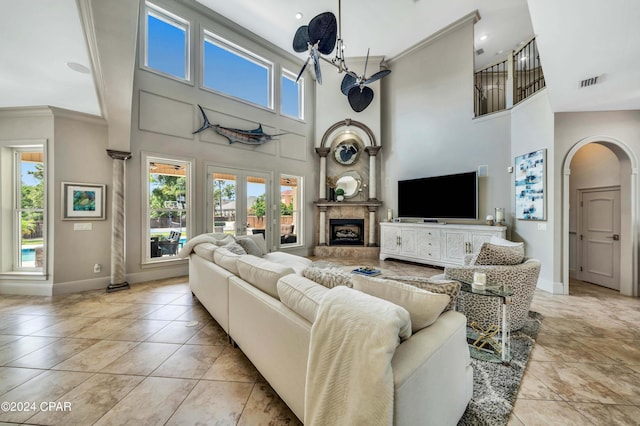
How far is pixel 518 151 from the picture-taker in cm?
448

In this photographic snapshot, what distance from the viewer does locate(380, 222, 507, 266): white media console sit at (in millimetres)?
4758

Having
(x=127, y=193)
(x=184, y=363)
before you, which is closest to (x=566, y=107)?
(x=184, y=363)

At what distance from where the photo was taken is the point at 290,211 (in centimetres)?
666

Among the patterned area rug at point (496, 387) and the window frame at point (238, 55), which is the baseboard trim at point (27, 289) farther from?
the patterned area rug at point (496, 387)

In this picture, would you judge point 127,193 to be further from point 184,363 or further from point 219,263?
point 184,363

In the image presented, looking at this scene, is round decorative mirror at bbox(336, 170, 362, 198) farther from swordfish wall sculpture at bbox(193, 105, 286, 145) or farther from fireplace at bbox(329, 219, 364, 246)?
swordfish wall sculpture at bbox(193, 105, 286, 145)

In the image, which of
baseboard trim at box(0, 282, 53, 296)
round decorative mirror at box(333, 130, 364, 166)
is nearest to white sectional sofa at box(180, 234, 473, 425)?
baseboard trim at box(0, 282, 53, 296)

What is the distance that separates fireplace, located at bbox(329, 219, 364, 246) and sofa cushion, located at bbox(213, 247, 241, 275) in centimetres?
442

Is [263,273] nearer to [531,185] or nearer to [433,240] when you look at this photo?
[433,240]

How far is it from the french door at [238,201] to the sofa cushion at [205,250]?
207cm

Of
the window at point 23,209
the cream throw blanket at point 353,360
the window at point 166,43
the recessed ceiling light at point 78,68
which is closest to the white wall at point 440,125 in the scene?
the window at point 166,43

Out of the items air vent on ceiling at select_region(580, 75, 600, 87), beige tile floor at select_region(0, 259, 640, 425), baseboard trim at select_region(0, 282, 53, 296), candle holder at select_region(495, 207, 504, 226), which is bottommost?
beige tile floor at select_region(0, 259, 640, 425)

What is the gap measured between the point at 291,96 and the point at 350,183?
2.91m

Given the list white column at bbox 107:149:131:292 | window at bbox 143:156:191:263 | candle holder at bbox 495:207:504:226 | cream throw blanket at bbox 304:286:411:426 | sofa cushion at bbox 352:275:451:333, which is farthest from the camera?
candle holder at bbox 495:207:504:226
